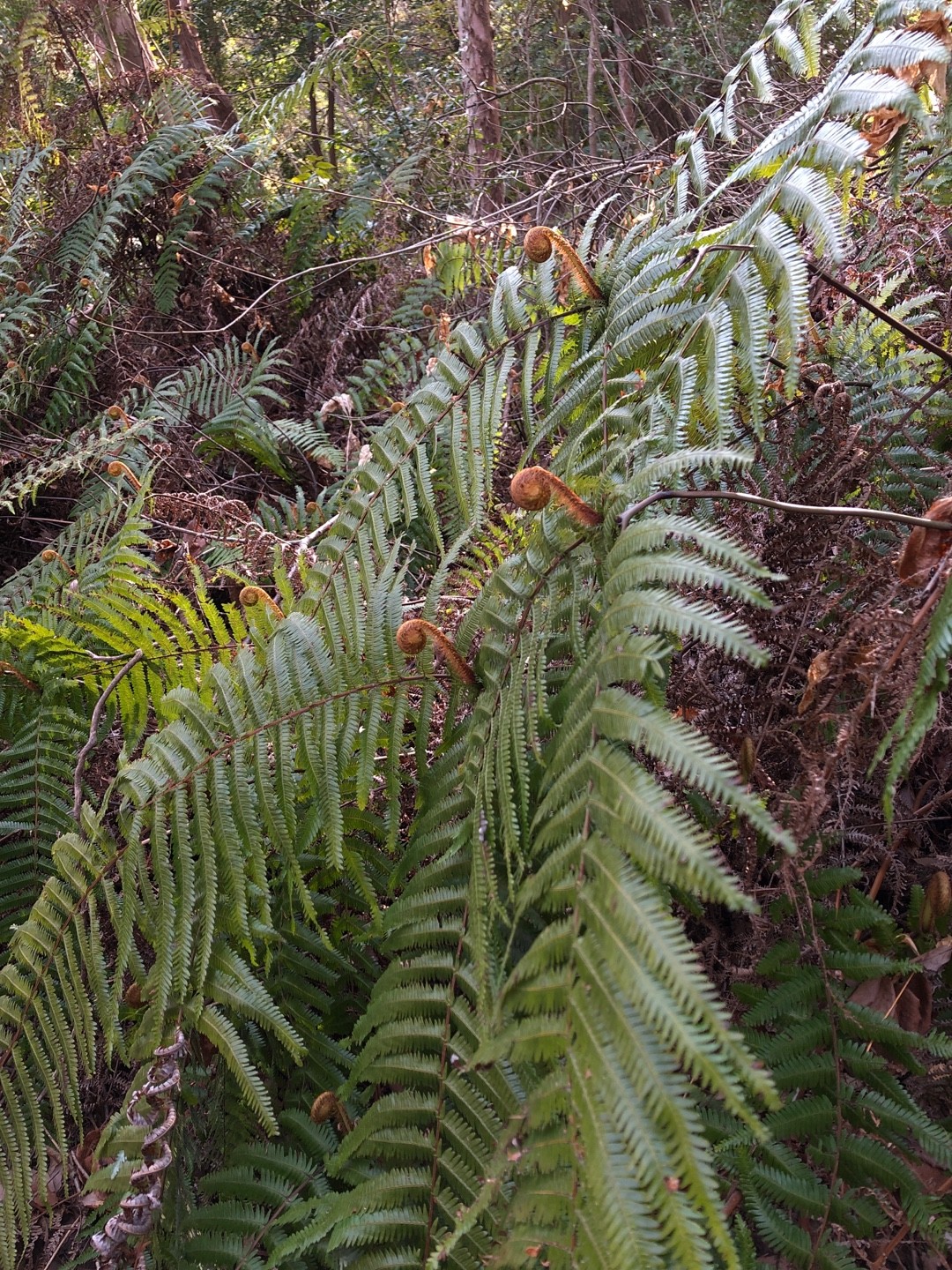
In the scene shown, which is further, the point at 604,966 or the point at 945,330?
the point at 945,330

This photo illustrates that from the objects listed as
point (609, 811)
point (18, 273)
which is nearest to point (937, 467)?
point (609, 811)


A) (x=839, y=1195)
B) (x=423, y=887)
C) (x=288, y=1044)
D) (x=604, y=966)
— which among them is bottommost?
(x=839, y=1195)

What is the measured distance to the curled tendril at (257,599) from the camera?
1685mm

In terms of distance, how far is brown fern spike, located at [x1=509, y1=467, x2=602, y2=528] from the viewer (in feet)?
3.78

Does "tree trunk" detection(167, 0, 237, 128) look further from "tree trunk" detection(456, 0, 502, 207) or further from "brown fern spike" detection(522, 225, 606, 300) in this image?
"brown fern spike" detection(522, 225, 606, 300)

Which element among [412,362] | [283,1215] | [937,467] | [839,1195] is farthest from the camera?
[412,362]

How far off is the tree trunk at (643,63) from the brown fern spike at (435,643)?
5.45m

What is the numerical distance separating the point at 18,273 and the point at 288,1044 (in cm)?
420

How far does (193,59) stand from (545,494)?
7.23m

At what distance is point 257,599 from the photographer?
69.7 inches

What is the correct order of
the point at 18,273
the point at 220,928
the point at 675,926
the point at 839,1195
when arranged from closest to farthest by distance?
1. the point at 675,926
2. the point at 839,1195
3. the point at 220,928
4. the point at 18,273

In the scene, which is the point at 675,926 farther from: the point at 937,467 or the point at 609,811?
the point at 937,467

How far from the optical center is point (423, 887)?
129cm

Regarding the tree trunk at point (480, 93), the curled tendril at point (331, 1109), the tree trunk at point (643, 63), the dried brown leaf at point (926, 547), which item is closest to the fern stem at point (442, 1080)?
the curled tendril at point (331, 1109)
